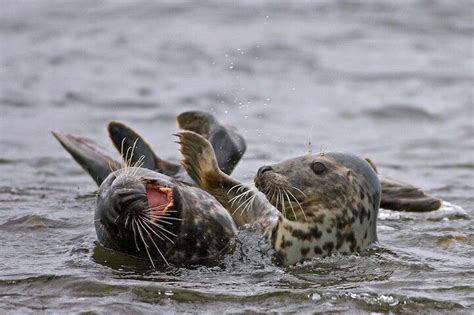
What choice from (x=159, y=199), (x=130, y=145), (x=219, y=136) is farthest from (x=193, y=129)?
(x=159, y=199)

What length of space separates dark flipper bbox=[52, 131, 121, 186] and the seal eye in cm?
190

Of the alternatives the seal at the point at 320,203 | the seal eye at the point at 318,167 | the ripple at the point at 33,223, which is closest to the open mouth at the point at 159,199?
the seal at the point at 320,203

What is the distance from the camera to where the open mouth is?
6508 mm

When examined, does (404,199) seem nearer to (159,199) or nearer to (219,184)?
(219,184)

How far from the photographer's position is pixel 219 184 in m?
7.29

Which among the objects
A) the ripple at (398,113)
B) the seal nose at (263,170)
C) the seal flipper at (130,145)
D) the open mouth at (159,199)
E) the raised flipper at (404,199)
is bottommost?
the raised flipper at (404,199)

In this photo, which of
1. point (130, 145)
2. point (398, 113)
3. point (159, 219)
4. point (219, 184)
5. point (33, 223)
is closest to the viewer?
point (159, 219)

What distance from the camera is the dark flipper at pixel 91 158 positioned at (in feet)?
27.5

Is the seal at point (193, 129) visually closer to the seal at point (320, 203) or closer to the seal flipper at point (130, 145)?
the seal flipper at point (130, 145)

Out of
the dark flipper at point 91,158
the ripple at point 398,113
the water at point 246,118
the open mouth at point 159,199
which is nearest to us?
the water at point 246,118

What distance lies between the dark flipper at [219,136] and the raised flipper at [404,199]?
1.15m

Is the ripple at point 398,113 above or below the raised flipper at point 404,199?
above

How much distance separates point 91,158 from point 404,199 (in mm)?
2355

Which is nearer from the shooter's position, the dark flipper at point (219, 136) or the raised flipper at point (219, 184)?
the raised flipper at point (219, 184)
